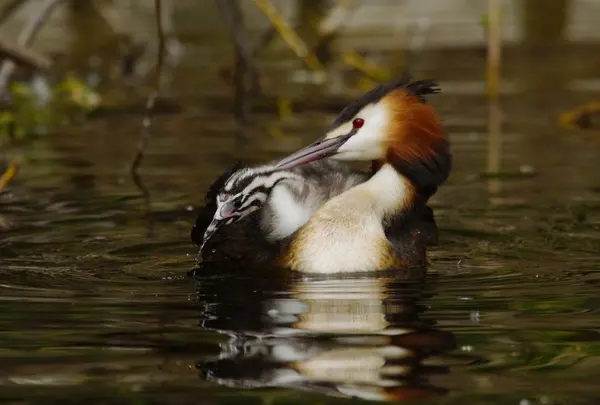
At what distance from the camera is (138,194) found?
9.79m

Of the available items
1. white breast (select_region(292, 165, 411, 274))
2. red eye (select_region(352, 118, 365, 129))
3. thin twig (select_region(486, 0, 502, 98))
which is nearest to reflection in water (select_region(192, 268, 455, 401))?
white breast (select_region(292, 165, 411, 274))

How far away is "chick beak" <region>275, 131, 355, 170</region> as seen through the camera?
739 centimetres

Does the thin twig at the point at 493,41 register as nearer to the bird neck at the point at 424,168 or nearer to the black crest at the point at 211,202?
the bird neck at the point at 424,168

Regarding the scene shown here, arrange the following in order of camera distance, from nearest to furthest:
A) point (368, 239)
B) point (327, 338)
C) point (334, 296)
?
point (327, 338)
point (334, 296)
point (368, 239)

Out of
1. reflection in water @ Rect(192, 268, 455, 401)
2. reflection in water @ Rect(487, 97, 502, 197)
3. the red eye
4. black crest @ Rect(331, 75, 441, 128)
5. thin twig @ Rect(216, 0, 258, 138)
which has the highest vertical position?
thin twig @ Rect(216, 0, 258, 138)

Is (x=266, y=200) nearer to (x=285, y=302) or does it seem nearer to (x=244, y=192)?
(x=244, y=192)

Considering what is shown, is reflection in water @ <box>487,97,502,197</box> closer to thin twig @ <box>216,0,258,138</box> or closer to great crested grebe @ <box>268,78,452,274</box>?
great crested grebe @ <box>268,78,452,274</box>

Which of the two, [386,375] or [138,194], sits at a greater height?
[138,194]

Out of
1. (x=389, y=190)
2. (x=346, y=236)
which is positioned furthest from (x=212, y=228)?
(x=389, y=190)

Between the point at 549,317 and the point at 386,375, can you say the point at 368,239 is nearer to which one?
the point at 549,317

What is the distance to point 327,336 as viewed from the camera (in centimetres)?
561

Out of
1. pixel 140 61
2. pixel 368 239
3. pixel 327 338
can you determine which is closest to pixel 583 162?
pixel 368 239

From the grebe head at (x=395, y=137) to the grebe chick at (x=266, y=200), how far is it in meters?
0.17

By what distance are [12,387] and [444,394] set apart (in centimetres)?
137
